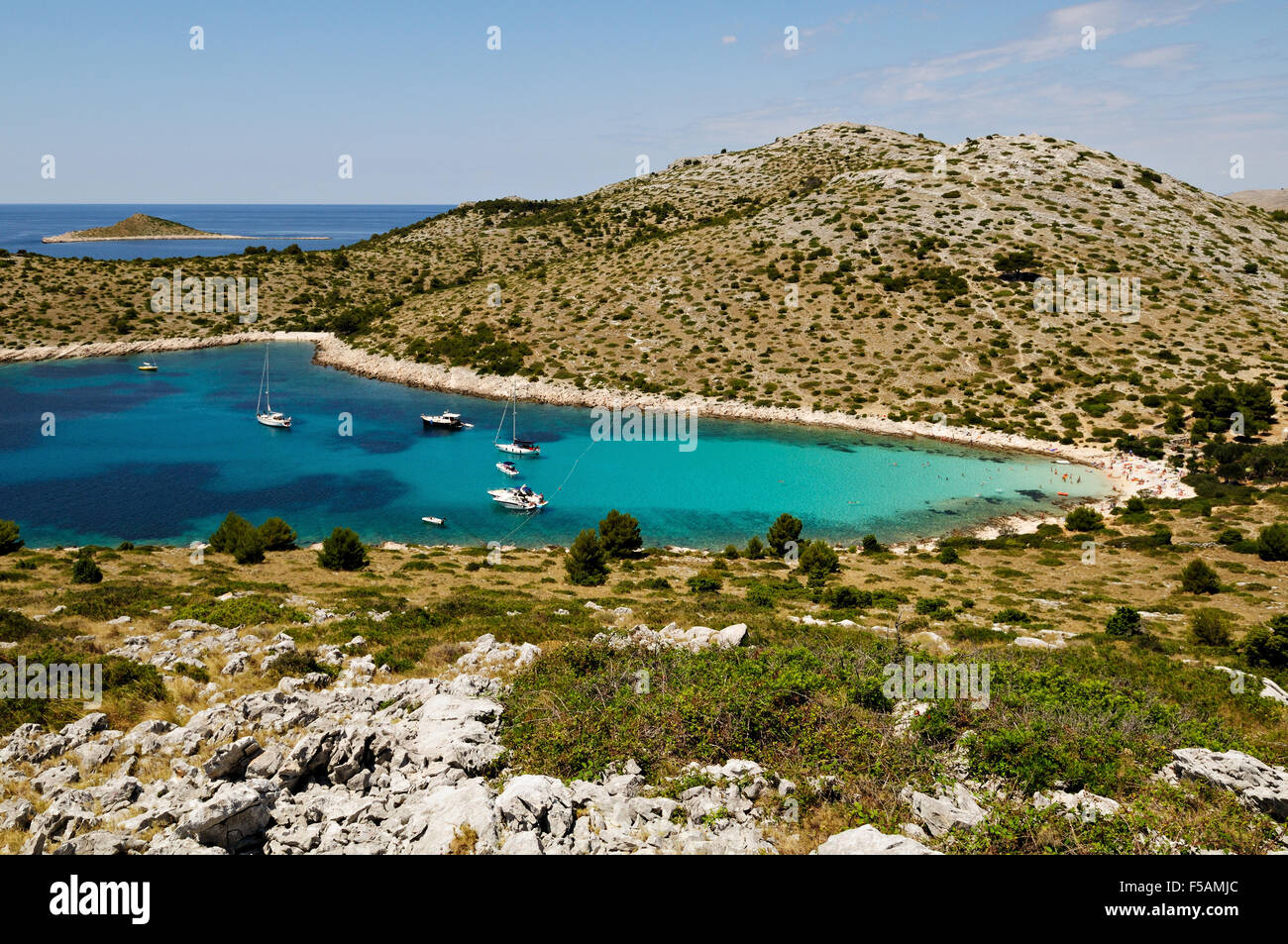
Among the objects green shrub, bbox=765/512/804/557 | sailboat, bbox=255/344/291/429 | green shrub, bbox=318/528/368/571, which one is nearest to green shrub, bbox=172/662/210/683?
green shrub, bbox=318/528/368/571

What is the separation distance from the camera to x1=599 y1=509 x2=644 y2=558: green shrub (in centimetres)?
4356

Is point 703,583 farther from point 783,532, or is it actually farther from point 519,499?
point 519,499

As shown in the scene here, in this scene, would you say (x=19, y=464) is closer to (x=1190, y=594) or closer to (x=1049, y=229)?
(x=1190, y=594)

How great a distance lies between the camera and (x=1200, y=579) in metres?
32.4

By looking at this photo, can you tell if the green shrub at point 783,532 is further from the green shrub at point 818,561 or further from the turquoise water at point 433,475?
the green shrub at point 818,561

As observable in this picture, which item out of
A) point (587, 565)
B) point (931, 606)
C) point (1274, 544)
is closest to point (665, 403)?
point (587, 565)

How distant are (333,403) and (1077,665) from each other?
8371 centimetres

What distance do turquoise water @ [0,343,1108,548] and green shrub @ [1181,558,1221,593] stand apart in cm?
1742

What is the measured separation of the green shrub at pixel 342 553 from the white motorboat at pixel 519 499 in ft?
53.7

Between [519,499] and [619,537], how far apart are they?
42.6ft

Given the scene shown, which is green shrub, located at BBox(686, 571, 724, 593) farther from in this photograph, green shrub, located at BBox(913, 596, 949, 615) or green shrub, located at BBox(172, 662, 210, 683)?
green shrub, located at BBox(172, 662, 210, 683)

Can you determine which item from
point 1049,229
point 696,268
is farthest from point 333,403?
point 1049,229

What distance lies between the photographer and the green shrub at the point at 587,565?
1474 inches

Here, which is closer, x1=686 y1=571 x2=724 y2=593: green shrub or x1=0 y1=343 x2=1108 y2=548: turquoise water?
x1=686 y1=571 x2=724 y2=593: green shrub
